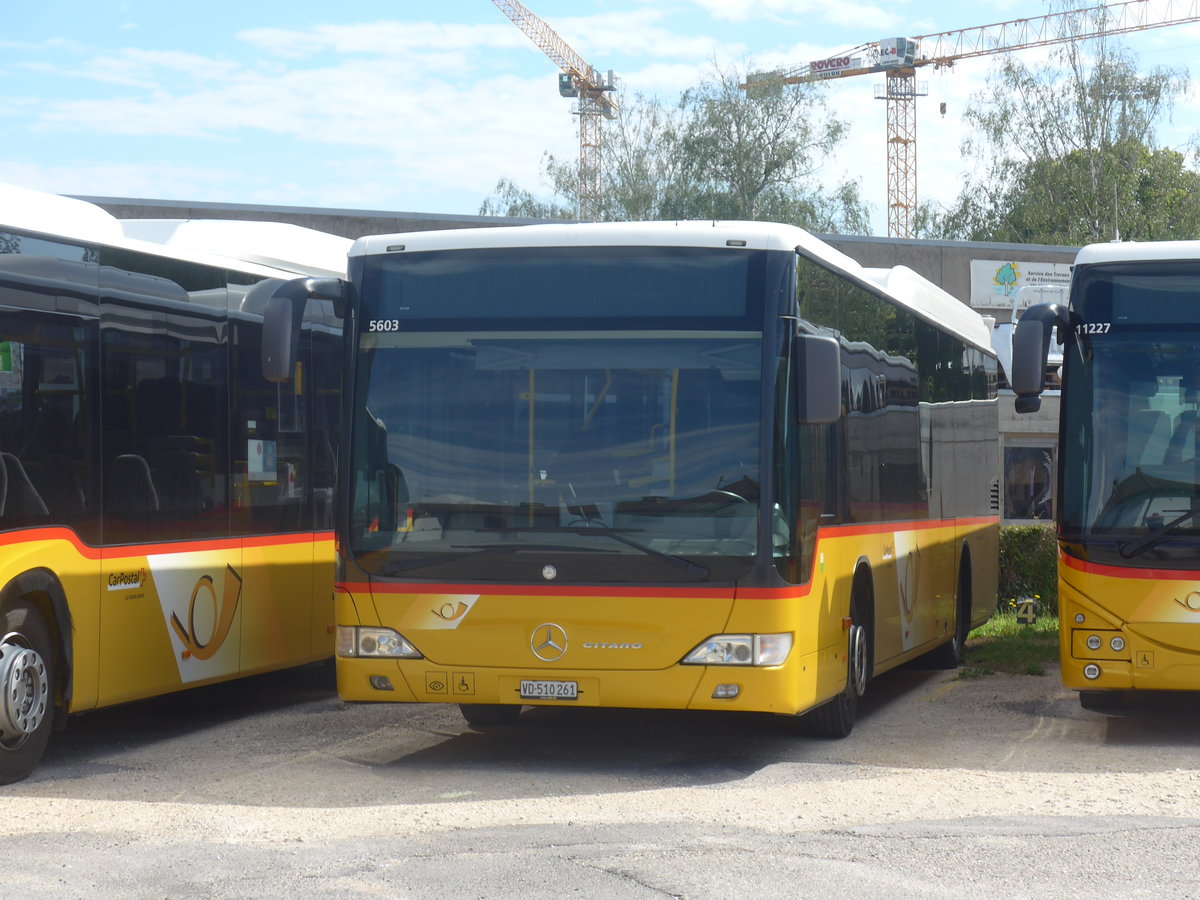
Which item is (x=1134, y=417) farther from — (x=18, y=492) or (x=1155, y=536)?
(x=18, y=492)

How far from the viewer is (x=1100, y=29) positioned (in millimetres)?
49938

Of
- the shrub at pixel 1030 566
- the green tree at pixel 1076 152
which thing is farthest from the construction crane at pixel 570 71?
the shrub at pixel 1030 566

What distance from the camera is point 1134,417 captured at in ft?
33.9

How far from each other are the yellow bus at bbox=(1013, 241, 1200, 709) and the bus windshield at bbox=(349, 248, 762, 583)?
2306mm

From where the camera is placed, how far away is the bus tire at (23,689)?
28.3ft

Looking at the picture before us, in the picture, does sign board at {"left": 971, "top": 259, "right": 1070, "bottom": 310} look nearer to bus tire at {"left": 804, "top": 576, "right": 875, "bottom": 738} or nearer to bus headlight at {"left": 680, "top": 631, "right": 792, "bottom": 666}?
bus tire at {"left": 804, "top": 576, "right": 875, "bottom": 738}

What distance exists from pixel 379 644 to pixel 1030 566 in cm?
1278

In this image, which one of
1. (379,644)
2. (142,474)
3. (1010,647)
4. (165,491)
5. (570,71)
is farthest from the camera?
→ (570,71)

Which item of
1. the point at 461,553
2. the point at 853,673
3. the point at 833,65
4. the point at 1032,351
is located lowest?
the point at 853,673

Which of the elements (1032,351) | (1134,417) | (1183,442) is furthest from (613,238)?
(1183,442)

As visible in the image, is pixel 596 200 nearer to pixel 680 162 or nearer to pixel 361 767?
pixel 680 162

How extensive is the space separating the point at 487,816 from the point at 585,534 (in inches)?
69.4

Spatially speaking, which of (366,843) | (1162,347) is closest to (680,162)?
(1162,347)

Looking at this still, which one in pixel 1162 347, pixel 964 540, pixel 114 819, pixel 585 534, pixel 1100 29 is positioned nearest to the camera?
pixel 114 819
